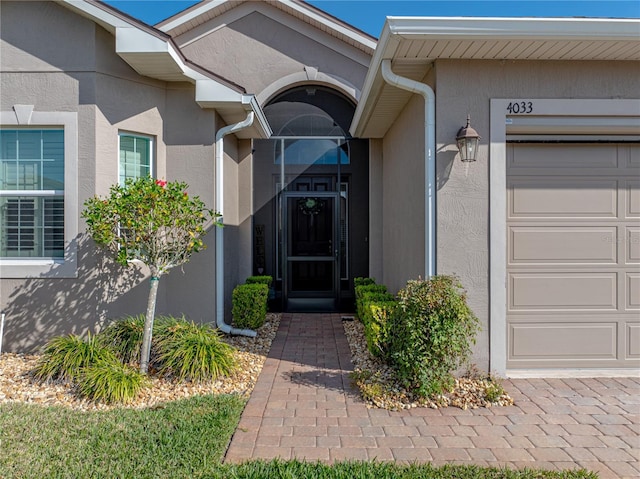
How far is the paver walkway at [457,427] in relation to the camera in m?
3.18

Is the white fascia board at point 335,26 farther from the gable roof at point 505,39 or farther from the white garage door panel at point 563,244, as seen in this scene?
the white garage door panel at point 563,244

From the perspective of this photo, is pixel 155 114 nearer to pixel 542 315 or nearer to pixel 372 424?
pixel 372 424

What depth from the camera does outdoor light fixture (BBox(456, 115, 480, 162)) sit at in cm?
440

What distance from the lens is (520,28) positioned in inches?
160

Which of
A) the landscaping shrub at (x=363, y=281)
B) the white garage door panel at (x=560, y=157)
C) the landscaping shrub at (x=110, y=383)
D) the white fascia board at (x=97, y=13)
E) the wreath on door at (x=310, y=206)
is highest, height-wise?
the white fascia board at (x=97, y=13)

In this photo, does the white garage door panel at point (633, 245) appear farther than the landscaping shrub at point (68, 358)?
Yes

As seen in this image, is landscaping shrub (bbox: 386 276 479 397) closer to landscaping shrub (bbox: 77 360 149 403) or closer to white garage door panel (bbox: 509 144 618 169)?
white garage door panel (bbox: 509 144 618 169)

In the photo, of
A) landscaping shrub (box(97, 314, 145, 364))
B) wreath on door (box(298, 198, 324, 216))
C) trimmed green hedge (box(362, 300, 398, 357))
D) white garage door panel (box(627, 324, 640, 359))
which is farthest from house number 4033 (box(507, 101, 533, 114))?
landscaping shrub (box(97, 314, 145, 364))

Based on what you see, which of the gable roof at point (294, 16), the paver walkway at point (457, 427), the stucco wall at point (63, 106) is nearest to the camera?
the paver walkway at point (457, 427)

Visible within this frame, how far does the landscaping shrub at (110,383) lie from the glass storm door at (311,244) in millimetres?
4838

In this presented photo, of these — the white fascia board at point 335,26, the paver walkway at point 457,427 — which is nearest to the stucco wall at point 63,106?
the paver walkway at point 457,427

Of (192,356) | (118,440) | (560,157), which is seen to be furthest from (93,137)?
(560,157)

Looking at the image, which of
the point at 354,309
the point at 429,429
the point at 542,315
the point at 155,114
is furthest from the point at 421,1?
the point at 429,429

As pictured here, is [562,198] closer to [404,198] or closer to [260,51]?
[404,198]
